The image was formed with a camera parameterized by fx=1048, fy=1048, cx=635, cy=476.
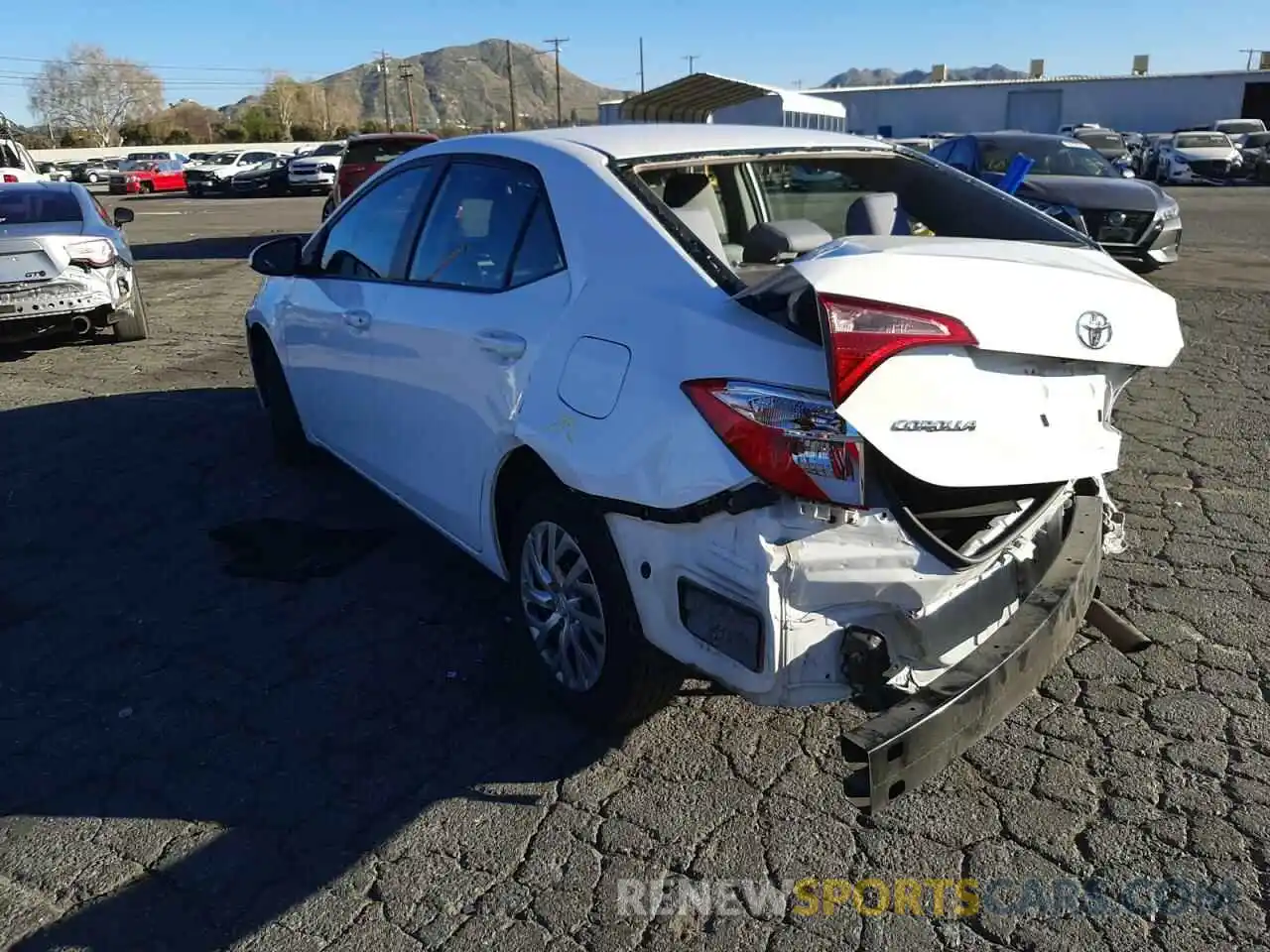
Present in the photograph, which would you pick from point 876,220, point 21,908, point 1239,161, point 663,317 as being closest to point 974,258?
point 663,317

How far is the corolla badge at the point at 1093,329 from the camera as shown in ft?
8.13

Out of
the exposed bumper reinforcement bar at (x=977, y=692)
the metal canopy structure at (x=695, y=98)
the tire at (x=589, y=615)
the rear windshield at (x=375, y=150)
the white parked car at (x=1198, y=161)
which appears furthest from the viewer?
the white parked car at (x=1198, y=161)

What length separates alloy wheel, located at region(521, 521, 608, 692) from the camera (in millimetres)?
3053

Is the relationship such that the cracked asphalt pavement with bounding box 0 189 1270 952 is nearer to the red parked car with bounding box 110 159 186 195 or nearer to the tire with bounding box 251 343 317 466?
the tire with bounding box 251 343 317 466

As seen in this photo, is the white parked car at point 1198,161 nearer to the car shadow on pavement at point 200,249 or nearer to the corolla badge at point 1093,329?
the car shadow on pavement at point 200,249

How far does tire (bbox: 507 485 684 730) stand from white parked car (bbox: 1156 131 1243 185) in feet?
113

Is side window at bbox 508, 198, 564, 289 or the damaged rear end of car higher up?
side window at bbox 508, 198, 564, 289

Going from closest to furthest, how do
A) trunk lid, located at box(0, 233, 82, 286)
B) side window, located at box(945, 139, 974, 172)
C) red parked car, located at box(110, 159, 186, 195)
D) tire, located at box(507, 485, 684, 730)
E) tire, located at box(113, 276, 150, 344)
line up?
tire, located at box(507, 485, 684, 730)
trunk lid, located at box(0, 233, 82, 286)
tire, located at box(113, 276, 150, 344)
side window, located at box(945, 139, 974, 172)
red parked car, located at box(110, 159, 186, 195)

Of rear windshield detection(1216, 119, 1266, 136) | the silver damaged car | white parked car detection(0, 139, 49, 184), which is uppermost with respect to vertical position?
rear windshield detection(1216, 119, 1266, 136)

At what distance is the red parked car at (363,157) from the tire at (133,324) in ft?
20.3

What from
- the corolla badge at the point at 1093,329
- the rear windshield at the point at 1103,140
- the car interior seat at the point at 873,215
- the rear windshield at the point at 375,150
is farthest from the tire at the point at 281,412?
the rear windshield at the point at 1103,140

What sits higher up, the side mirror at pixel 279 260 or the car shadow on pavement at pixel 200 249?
the side mirror at pixel 279 260

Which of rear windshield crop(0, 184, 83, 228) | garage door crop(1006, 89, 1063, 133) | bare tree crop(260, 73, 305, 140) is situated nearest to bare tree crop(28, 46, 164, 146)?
bare tree crop(260, 73, 305, 140)

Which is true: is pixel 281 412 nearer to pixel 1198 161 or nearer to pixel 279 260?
pixel 279 260
